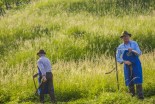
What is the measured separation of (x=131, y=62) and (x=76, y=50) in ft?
20.4

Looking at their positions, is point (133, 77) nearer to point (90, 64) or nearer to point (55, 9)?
point (90, 64)

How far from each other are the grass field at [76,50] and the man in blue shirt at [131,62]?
1.49ft

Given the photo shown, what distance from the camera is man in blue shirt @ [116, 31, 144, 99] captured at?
32.6 ft

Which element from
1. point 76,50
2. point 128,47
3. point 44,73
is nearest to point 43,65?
point 44,73

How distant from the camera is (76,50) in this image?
16.0 meters

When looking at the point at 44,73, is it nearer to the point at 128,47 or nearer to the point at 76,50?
the point at 128,47

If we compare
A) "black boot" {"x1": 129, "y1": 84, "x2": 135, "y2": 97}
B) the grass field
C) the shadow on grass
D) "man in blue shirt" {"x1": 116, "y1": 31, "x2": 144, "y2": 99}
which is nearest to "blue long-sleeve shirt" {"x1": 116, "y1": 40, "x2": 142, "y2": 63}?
"man in blue shirt" {"x1": 116, "y1": 31, "x2": 144, "y2": 99}

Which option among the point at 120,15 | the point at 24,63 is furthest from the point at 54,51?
the point at 120,15

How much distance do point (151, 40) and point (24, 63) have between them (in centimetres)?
665

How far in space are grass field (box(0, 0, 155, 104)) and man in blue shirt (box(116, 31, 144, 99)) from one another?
1.49 feet

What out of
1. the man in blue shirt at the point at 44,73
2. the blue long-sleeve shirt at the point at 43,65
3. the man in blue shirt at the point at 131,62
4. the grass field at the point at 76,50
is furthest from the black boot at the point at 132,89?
the blue long-sleeve shirt at the point at 43,65

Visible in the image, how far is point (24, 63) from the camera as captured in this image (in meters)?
14.9

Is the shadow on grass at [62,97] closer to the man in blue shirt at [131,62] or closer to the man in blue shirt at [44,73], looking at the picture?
the man in blue shirt at [44,73]

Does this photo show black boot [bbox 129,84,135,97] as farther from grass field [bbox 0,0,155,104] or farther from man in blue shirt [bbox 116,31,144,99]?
grass field [bbox 0,0,155,104]
